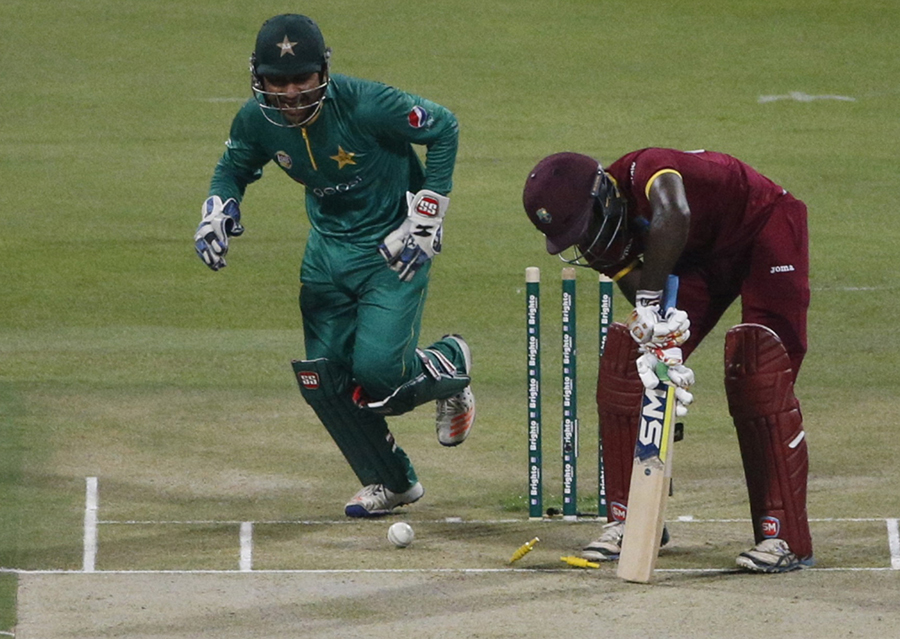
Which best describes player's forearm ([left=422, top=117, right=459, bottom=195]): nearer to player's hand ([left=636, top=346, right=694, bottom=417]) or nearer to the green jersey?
the green jersey

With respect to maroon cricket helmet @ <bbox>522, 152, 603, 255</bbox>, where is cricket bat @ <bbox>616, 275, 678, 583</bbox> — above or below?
below

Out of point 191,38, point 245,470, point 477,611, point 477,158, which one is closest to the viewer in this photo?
point 477,611

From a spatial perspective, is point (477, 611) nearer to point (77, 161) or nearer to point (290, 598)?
point (290, 598)

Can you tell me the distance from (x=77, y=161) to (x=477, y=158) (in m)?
2.96

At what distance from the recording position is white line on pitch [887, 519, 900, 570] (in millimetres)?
6156

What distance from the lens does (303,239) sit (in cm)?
1271

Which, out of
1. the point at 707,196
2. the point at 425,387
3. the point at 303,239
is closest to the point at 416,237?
the point at 425,387

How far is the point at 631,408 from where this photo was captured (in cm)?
622

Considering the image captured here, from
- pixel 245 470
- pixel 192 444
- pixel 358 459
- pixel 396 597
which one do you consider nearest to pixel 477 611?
pixel 396 597

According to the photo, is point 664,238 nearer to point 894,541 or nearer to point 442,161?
point 442,161

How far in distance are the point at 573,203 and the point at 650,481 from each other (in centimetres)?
88

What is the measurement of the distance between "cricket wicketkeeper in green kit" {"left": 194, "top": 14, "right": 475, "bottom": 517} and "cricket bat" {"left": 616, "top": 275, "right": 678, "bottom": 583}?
1139mm

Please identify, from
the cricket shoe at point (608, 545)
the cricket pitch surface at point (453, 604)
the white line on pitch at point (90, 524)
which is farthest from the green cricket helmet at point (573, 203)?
the white line on pitch at point (90, 524)

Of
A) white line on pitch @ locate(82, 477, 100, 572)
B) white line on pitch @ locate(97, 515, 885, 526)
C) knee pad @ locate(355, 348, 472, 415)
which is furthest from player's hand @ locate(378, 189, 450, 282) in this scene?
white line on pitch @ locate(82, 477, 100, 572)
